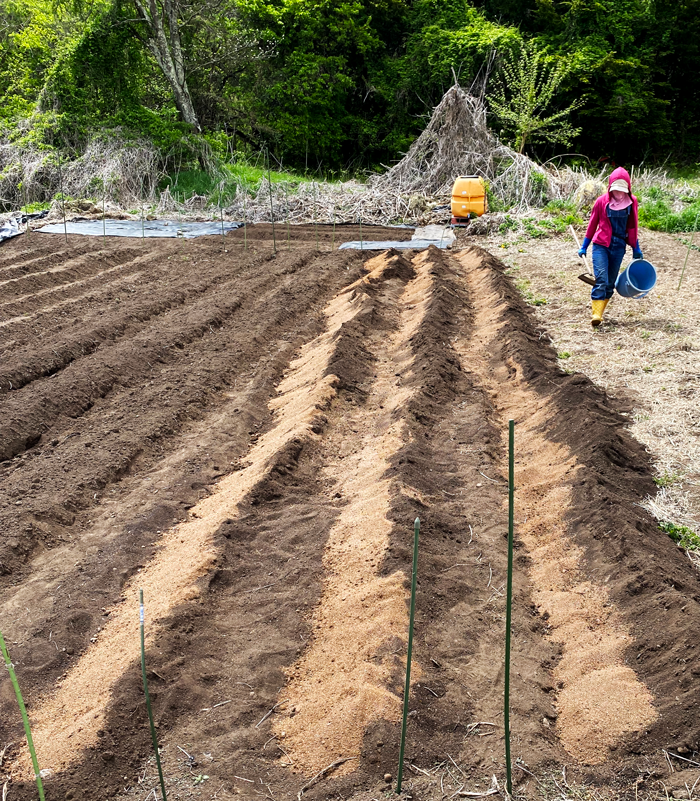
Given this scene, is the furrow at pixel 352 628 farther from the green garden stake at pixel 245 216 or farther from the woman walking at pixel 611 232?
the green garden stake at pixel 245 216

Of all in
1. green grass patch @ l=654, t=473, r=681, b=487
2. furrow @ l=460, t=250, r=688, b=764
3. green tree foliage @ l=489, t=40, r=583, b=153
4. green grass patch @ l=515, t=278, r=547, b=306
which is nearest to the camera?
furrow @ l=460, t=250, r=688, b=764

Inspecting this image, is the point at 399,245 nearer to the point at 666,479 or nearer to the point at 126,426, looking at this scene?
the point at 126,426

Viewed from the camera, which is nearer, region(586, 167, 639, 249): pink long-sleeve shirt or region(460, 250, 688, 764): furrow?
region(460, 250, 688, 764): furrow

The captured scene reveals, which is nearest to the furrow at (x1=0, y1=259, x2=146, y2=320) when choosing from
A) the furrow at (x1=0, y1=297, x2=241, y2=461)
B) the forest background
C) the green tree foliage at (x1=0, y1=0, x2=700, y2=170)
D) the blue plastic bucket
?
the furrow at (x1=0, y1=297, x2=241, y2=461)

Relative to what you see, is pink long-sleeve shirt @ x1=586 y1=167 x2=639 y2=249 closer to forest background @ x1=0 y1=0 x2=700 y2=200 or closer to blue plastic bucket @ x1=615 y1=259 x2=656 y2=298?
blue plastic bucket @ x1=615 y1=259 x2=656 y2=298

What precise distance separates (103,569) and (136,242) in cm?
1007

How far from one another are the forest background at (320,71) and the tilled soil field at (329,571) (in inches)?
532

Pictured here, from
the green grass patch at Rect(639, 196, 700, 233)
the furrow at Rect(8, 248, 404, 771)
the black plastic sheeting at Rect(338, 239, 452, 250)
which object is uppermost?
the green grass patch at Rect(639, 196, 700, 233)

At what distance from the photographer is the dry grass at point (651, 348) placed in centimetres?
487

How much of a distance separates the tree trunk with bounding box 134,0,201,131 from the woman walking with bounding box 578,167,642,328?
14.9 metres

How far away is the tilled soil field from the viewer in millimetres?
2877

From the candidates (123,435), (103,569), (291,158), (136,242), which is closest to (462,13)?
(291,158)

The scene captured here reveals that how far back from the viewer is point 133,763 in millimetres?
2912

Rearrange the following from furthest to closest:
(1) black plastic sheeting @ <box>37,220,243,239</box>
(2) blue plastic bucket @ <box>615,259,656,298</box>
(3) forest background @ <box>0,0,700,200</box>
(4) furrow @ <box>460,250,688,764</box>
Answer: (3) forest background @ <box>0,0,700,200</box>, (1) black plastic sheeting @ <box>37,220,243,239</box>, (2) blue plastic bucket @ <box>615,259,656,298</box>, (4) furrow @ <box>460,250,688,764</box>
